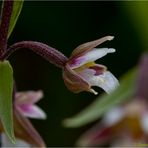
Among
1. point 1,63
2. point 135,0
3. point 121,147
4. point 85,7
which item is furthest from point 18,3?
point 85,7

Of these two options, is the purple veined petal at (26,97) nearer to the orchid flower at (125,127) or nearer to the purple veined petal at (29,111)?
the purple veined petal at (29,111)

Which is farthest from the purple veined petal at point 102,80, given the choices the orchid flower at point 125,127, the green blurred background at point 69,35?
the green blurred background at point 69,35

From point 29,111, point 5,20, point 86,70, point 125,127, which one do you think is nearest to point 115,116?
point 125,127

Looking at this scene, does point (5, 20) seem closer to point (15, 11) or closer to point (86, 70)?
point (15, 11)

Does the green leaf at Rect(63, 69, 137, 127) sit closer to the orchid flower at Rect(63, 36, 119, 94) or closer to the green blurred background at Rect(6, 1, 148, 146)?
the green blurred background at Rect(6, 1, 148, 146)

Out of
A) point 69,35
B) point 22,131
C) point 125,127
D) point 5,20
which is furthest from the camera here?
point 69,35

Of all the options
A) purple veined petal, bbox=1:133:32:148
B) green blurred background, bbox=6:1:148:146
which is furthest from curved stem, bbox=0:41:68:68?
green blurred background, bbox=6:1:148:146
